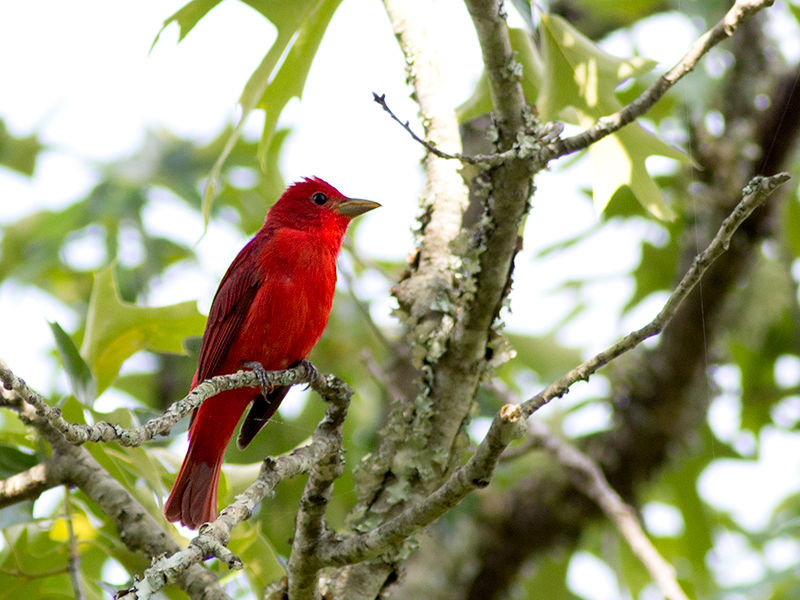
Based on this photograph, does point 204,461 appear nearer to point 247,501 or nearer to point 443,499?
point 247,501

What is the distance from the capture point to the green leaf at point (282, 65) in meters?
3.66

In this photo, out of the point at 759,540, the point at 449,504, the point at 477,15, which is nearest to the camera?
the point at 449,504

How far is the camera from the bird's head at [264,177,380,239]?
4.52 m

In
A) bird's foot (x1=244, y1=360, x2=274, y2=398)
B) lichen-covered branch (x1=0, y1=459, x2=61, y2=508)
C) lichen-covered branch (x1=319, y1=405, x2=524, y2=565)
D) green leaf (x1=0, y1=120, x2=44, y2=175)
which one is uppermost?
green leaf (x1=0, y1=120, x2=44, y2=175)

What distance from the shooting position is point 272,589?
304 centimetres

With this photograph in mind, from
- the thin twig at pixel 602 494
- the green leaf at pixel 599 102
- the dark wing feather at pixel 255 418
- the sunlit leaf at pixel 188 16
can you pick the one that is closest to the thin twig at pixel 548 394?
the green leaf at pixel 599 102

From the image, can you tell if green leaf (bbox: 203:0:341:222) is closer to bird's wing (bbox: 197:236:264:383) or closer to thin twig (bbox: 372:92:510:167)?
bird's wing (bbox: 197:236:264:383)

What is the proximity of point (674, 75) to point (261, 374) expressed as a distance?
176 cm

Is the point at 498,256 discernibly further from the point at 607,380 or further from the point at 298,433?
the point at 607,380

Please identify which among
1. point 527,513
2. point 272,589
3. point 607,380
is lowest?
point 272,589

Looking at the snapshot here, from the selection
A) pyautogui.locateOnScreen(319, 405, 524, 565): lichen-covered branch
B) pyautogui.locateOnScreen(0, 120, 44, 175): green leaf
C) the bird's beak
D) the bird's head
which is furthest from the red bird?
pyautogui.locateOnScreen(0, 120, 44, 175): green leaf

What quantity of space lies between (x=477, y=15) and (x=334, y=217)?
1.80m

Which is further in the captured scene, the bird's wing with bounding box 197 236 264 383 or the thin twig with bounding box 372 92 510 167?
the bird's wing with bounding box 197 236 264 383

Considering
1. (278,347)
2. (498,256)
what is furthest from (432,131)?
(278,347)
